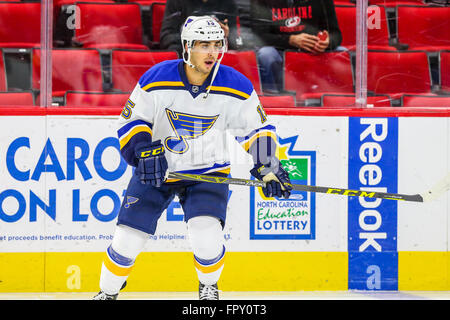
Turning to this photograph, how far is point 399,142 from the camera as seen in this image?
13.4ft

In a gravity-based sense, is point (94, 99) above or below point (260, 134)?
above

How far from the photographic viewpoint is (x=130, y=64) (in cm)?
405

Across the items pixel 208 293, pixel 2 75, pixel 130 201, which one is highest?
pixel 2 75

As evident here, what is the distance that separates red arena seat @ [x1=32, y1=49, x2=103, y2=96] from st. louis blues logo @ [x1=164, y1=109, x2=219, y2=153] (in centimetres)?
76

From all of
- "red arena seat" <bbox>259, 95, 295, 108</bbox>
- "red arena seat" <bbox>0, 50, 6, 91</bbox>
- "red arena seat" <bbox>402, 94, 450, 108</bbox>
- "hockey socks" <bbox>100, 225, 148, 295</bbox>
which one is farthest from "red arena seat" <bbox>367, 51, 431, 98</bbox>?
"red arena seat" <bbox>0, 50, 6, 91</bbox>

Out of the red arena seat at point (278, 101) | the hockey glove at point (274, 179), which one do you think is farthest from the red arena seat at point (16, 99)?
the hockey glove at point (274, 179)

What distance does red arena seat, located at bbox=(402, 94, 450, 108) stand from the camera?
13.6 feet

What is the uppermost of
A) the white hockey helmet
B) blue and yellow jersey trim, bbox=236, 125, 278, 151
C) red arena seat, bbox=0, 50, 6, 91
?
the white hockey helmet

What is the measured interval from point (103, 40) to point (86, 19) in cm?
13

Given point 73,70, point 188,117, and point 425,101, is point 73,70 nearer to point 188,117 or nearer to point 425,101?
point 188,117

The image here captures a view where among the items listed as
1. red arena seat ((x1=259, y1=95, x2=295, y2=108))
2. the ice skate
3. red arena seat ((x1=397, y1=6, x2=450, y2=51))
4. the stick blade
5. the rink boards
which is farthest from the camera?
red arena seat ((x1=397, y1=6, x2=450, y2=51))

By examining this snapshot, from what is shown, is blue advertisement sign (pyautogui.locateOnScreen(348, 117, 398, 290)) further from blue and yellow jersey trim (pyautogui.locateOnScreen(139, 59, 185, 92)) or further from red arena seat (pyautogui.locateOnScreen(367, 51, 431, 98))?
blue and yellow jersey trim (pyautogui.locateOnScreen(139, 59, 185, 92))

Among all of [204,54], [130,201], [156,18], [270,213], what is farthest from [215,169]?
[156,18]

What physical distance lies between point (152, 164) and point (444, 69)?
1.77 meters
